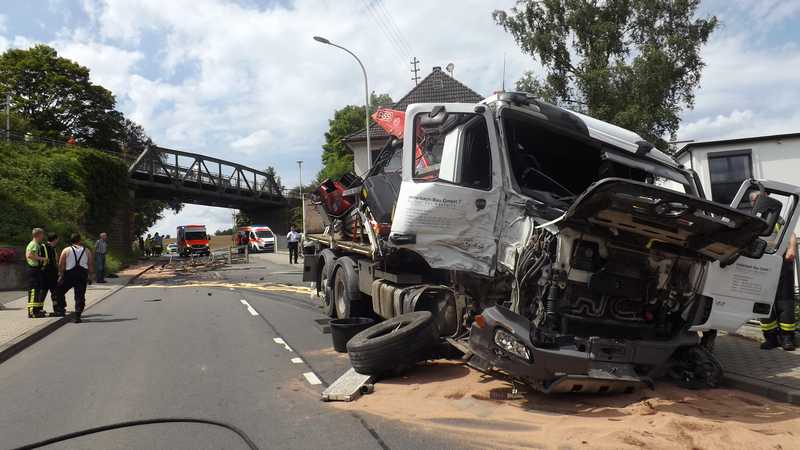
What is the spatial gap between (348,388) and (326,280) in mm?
4745

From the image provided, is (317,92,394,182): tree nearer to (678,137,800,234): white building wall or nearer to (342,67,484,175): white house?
(342,67,484,175): white house

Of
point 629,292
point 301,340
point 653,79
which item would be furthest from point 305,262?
point 653,79

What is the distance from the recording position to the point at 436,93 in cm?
3064

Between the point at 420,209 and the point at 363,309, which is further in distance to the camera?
the point at 363,309

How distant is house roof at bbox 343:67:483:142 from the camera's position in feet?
99.0

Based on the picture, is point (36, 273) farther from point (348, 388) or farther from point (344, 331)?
point (348, 388)

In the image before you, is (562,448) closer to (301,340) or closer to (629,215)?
(629,215)

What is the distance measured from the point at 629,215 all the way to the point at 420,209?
6.82 ft

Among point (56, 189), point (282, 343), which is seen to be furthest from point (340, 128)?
point (282, 343)

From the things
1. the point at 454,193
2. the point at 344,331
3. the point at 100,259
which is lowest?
the point at 344,331

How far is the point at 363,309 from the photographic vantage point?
28.6 feet

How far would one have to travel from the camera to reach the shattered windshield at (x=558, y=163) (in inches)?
224

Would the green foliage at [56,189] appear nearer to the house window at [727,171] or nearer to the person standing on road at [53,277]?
the person standing on road at [53,277]

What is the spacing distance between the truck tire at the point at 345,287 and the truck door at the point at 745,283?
4.72 metres
